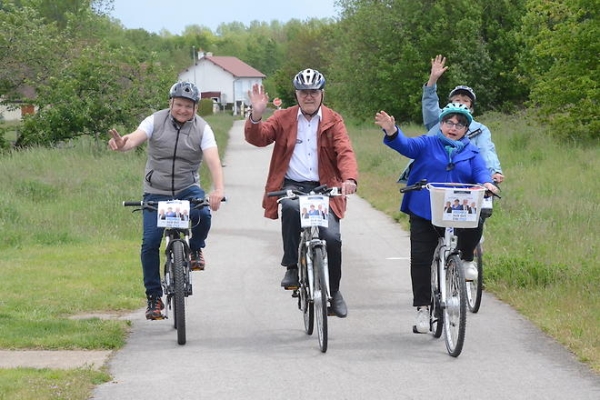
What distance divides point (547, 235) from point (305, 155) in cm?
546

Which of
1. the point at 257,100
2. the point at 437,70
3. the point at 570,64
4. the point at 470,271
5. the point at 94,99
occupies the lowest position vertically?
the point at 470,271

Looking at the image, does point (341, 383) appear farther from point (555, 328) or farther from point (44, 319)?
point (44, 319)

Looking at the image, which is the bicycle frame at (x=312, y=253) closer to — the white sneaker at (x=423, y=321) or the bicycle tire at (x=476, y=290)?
the white sneaker at (x=423, y=321)

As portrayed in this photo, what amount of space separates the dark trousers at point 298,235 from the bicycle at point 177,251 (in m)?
0.64

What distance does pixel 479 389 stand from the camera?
6723mm

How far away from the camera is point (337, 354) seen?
786 cm

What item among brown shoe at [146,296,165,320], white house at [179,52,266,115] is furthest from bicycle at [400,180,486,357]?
white house at [179,52,266,115]

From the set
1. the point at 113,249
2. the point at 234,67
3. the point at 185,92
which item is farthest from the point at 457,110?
the point at 234,67

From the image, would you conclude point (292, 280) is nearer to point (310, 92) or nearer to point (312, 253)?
point (312, 253)

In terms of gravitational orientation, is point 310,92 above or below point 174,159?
above

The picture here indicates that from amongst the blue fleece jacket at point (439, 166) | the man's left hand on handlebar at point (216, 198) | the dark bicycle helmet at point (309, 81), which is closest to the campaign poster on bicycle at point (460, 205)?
the blue fleece jacket at point (439, 166)

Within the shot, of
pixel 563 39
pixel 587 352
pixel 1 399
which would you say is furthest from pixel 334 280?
pixel 563 39

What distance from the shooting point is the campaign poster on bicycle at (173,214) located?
8391 millimetres

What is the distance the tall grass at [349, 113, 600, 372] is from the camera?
908cm
